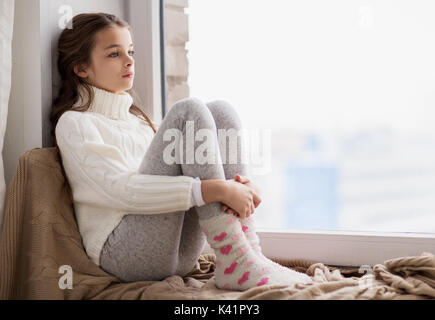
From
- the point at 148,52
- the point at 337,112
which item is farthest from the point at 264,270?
the point at 148,52

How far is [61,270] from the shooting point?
1.10 meters

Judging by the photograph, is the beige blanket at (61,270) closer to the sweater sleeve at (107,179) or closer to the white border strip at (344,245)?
the sweater sleeve at (107,179)

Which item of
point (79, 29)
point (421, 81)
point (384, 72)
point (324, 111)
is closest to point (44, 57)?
point (79, 29)

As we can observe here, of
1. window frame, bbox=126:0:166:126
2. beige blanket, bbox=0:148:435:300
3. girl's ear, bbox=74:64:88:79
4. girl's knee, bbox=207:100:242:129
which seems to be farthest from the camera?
window frame, bbox=126:0:166:126

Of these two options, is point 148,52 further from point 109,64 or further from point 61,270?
point 61,270

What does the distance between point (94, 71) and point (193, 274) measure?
683mm

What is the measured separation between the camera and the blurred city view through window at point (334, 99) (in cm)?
141

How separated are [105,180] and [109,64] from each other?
418mm

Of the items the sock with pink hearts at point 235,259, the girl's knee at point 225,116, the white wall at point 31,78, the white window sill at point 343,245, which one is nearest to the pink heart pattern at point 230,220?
the sock with pink hearts at point 235,259

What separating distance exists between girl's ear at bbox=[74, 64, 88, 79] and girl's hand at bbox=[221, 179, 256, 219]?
586 millimetres

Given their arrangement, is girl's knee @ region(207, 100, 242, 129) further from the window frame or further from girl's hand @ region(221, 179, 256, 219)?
the window frame

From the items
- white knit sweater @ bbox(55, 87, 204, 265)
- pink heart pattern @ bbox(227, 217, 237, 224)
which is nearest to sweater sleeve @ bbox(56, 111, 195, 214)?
white knit sweater @ bbox(55, 87, 204, 265)

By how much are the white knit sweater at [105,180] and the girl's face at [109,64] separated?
2.6 inches

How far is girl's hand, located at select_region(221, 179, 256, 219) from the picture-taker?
106cm
